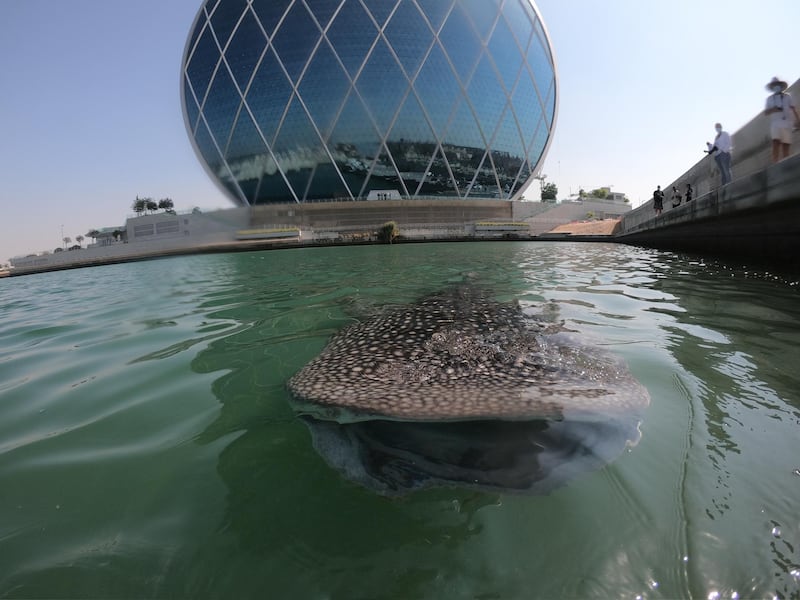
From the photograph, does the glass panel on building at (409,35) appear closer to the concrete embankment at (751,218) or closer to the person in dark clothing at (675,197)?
the person in dark clothing at (675,197)

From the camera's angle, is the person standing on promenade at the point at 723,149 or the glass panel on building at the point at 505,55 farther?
the glass panel on building at the point at 505,55

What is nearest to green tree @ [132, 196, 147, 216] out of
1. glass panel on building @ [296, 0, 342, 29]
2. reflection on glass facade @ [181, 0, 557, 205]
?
reflection on glass facade @ [181, 0, 557, 205]

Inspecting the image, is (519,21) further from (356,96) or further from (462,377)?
(462,377)

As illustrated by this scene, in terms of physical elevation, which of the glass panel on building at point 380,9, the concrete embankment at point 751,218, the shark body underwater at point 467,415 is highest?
the glass panel on building at point 380,9

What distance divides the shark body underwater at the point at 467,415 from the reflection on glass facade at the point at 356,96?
145 ft

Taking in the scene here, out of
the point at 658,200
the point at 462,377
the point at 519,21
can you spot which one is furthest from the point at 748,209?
the point at 519,21

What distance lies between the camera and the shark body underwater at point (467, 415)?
158cm

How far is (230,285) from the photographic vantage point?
8.91 metres

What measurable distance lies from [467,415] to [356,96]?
153 feet

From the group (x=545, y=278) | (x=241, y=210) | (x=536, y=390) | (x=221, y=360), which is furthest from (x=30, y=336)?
(x=241, y=210)

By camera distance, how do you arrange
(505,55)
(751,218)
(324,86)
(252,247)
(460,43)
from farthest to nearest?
(505,55)
(460,43)
(324,86)
(252,247)
(751,218)

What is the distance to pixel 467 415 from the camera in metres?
1.63

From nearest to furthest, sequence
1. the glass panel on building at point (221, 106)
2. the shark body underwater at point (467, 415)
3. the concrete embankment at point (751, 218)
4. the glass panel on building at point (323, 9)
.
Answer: the shark body underwater at point (467, 415) < the concrete embankment at point (751, 218) < the glass panel on building at point (323, 9) < the glass panel on building at point (221, 106)

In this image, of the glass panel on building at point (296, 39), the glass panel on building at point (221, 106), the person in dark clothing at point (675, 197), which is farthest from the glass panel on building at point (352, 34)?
the person in dark clothing at point (675, 197)
